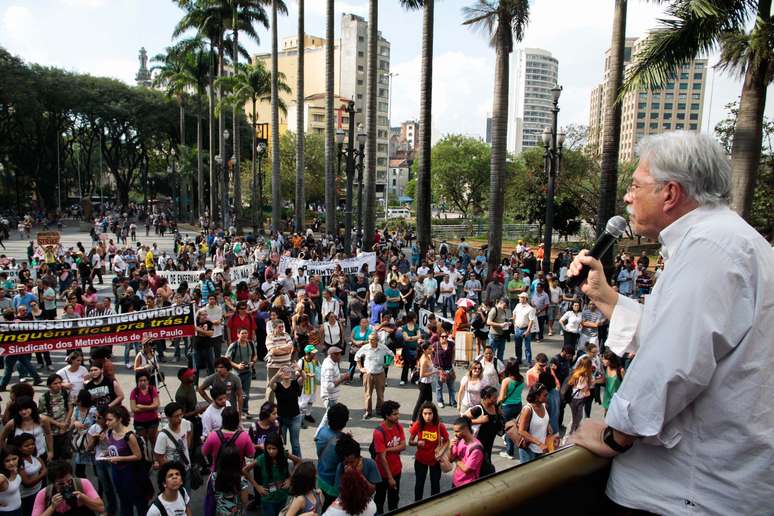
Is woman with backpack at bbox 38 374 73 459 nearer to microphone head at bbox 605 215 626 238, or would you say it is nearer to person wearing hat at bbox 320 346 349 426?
person wearing hat at bbox 320 346 349 426

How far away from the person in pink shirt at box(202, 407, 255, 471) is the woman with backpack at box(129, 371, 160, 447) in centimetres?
130

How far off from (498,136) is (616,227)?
19.8 m

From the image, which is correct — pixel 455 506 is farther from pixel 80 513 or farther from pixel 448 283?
pixel 448 283

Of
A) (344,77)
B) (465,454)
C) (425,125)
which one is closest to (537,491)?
(465,454)

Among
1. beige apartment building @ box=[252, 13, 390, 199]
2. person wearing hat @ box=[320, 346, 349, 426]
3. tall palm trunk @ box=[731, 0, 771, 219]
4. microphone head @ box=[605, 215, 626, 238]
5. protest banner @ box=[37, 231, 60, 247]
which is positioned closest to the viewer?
microphone head @ box=[605, 215, 626, 238]

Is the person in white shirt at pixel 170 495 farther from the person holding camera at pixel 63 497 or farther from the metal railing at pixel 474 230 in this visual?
the metal railing at pixel 474 230

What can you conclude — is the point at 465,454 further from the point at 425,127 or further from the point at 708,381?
the point at 425,127

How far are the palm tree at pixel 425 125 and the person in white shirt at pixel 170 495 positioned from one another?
62.5ft

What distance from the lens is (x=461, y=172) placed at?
59.5m

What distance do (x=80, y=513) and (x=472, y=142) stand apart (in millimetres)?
59400

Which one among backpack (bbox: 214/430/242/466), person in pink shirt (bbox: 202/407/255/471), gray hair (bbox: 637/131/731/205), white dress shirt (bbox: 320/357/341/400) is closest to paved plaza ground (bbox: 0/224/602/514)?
white dress shirt (bbox: 320/357/341/400)

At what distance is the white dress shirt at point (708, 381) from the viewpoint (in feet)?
4.06

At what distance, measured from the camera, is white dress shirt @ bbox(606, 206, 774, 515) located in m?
1.24

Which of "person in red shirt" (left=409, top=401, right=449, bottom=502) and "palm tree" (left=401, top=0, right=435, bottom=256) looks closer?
"person in red shirt" (left=409, top=401, right=449, bottom=502)
